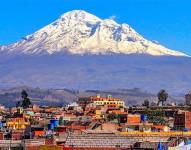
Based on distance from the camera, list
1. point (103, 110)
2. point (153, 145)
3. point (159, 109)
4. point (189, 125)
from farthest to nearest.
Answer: point (103, 110) < point (159, 109) < point (189, 125) < point (153, 145)

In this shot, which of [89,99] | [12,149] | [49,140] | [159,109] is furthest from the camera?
[89,99]

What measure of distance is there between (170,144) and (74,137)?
4672mm

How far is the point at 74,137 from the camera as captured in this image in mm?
33531

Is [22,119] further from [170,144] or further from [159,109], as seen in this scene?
[170,144]

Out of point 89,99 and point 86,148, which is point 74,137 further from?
point 89,99

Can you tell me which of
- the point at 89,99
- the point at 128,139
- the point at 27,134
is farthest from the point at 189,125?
the point at 89,99

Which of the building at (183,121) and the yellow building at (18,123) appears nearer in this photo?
the building at (183,121)

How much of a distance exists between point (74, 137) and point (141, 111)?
48.3m

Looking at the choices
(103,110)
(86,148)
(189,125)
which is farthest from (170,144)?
(103,110)

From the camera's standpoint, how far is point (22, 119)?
73.2 meters

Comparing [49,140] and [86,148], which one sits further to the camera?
[49,140]

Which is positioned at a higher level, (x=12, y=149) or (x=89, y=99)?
(x=89, y=99)

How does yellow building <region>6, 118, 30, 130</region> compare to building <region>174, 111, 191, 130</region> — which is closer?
building <region>174, 111, 191, 130</region>

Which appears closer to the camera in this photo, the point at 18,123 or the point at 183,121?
the point at 183,121
